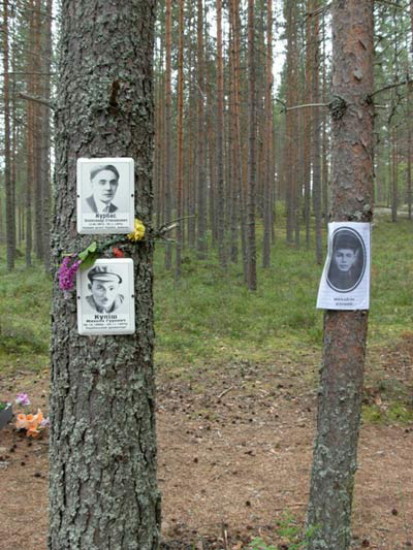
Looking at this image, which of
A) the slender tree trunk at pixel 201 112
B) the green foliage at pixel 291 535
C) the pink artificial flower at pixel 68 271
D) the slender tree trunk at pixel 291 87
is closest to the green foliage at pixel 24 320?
the green foliage at pixel 291 535

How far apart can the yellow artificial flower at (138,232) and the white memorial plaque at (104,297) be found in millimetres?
87

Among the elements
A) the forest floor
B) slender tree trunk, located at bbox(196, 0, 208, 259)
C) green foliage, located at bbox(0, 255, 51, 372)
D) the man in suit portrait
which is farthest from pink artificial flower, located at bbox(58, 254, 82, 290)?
slender tree trunk, located at bbox(196, 0, 208, 259)

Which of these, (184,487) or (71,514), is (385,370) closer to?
(184,487)

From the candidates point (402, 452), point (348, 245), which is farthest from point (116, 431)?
point (402, 452)

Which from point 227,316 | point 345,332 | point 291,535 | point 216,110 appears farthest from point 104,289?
point 216,110

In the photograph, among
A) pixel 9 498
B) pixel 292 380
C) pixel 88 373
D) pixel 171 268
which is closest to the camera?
pixel 88 373

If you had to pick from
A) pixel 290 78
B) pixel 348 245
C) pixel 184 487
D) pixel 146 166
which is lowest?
pixel 184 487

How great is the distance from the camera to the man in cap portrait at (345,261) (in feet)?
9.38

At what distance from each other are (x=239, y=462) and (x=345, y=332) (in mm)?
2125

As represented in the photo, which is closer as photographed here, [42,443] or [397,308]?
[42,443]

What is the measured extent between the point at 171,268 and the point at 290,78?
9026 millimetres

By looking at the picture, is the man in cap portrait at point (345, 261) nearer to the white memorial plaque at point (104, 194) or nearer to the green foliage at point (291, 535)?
the green foliage at point (291, 535)

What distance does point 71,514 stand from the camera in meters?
1.90

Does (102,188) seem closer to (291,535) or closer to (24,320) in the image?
(291,535)
